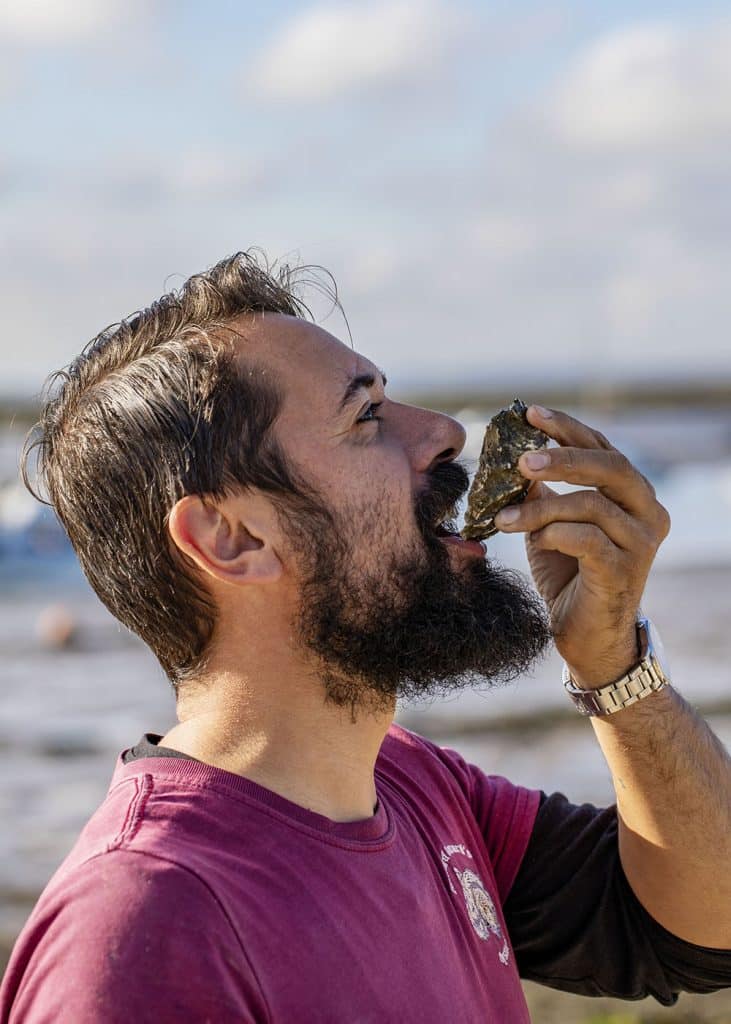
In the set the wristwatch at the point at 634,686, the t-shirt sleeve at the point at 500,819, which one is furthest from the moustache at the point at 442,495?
the t-shirt sleeve at the point at 500,819

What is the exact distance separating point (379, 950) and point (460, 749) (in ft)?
24.1

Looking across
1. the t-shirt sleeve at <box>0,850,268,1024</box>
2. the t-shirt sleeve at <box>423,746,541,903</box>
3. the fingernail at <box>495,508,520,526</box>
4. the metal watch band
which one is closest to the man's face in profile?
the fingernail at <box>495,508,520,526</box>

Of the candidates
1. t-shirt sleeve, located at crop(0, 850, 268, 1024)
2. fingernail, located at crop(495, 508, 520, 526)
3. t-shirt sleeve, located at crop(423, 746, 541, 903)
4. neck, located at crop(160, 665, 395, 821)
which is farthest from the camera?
t-shirt sleeve, located at crop(423, 746, 541, 903)

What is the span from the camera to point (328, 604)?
8.41 feet

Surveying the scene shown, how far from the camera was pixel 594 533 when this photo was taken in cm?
263

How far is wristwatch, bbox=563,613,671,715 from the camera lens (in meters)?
2.88

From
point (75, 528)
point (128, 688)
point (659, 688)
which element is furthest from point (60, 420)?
point (128, 688)

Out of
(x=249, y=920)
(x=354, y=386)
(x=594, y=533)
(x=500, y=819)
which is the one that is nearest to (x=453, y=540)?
(x=594, y=533)

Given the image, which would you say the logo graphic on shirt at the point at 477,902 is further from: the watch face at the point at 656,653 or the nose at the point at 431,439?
the nose at the point at 431,439

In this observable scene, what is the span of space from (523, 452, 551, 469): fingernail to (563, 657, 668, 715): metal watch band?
1.97 ft

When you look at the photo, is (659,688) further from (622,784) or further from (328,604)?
(328,604)

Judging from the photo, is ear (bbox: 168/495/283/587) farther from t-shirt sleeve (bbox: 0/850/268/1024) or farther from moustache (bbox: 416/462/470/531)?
t-shirt sleeve (bbox: 0/850/268/1024)

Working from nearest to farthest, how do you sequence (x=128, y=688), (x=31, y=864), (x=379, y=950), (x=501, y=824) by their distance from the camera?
(x=379, y=950)
(x=501, y=824)
(x=31, y=864)
(x=128, y=688)

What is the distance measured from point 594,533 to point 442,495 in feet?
1.10
